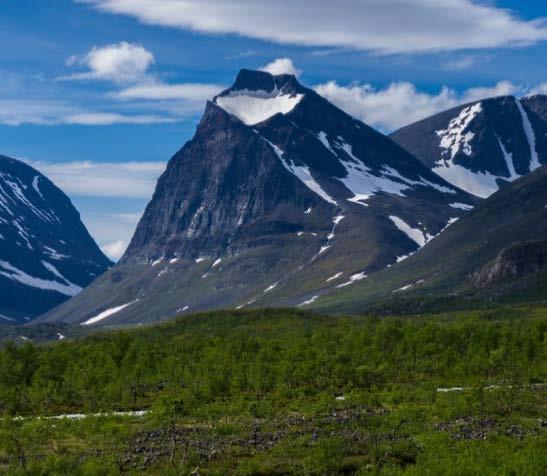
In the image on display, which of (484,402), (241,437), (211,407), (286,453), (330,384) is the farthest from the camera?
(330,384)

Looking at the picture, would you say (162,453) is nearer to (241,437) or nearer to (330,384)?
(241,437)

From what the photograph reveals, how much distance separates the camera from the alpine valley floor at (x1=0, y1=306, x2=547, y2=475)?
194ft

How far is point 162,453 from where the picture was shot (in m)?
63.0

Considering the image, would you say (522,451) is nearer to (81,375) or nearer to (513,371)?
(513,371)

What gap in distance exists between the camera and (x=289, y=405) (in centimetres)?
8894

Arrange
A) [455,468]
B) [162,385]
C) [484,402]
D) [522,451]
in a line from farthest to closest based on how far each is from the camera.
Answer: [162,385] < [484,402] < [522,451] < [455,468]

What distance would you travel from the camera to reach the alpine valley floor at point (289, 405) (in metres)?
59.2

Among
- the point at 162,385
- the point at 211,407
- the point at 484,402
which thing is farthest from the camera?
the point at 162,385

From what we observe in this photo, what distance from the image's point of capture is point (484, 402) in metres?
79.2

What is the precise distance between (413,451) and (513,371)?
180 ft

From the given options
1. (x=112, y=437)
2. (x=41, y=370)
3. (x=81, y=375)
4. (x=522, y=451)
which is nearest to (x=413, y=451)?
(x=522, y=451)

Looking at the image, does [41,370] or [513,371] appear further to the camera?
[41,370]

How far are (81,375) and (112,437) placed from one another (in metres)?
48.1

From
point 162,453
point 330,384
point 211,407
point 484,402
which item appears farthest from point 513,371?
point 162,453
